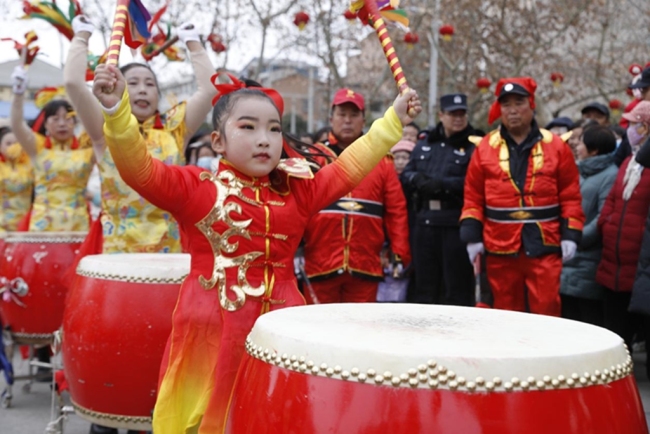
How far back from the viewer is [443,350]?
71.0 inches

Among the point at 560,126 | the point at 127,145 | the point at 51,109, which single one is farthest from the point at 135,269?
the point at 560,126

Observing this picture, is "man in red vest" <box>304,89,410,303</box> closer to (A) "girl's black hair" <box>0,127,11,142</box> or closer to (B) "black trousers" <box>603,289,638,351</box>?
(B) "black trousers" <box>603,289,638,351</box>

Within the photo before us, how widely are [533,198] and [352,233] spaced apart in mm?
1076

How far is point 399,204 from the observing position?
17.0 ft

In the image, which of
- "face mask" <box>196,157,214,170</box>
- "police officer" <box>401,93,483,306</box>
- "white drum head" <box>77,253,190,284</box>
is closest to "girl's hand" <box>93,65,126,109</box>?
"white drum head" <box>77,253,190,284</box>

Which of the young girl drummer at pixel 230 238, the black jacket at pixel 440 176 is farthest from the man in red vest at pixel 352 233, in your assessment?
the young girl drummer at pixel 230 238

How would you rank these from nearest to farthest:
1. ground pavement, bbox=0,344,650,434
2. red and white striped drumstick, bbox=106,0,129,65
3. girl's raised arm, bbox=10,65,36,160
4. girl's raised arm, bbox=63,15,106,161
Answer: red and white striped drumstick, bbox=106,0,129,65 < girl's raised arm, bbox=63,15,106,161 < ground pavement, bbox=0,344,650,434 < girl's raised arm, bbox=10,65,36,160

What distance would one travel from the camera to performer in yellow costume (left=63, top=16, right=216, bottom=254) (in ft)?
13.3

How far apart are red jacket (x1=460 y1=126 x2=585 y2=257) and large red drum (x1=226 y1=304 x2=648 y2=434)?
3.01 m

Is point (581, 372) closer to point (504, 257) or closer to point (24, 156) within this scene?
point (504, 257)

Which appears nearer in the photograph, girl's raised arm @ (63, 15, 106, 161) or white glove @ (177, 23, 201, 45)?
girl's raised arm @ (63, 15, 106, 161)

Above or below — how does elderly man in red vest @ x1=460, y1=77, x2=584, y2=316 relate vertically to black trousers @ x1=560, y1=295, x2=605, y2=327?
above

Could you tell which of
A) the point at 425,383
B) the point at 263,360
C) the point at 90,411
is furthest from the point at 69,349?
the point at 425,383

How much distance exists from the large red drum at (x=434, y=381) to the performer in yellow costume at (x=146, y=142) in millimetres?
2223
